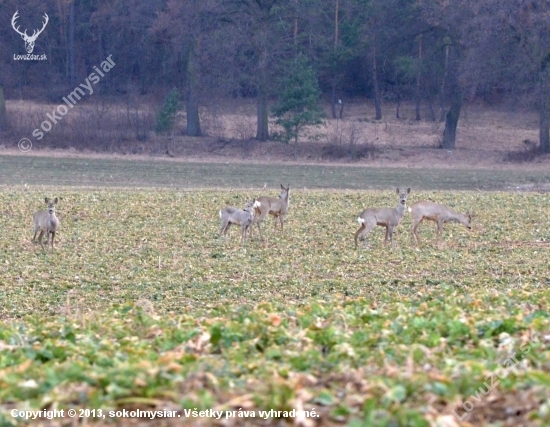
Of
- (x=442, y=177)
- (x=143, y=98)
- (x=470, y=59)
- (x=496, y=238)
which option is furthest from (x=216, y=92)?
(x=496, y=238)

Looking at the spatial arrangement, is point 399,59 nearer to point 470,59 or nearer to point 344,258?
point 470,59

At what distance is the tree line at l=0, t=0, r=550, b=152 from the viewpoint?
144ft

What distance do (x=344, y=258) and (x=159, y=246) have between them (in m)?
3.83

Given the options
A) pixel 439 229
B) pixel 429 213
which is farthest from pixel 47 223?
pixel 439 229

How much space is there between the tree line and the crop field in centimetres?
3116

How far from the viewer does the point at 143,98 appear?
59.3m

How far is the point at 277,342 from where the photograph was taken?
632 cm

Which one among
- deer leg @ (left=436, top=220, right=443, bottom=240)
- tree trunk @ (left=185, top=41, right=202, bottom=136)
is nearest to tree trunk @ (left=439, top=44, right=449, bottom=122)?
tree trunk @ (left=185, top=41, right=202, bottom=136)

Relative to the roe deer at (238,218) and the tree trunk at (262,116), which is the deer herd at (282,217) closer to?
the roe deer at (238,218)

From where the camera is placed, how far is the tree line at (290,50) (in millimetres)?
44031

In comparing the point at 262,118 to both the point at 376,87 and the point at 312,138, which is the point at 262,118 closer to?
the point at 312,138

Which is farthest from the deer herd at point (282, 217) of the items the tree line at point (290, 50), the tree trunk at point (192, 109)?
the tree trunk at point (192, 109)

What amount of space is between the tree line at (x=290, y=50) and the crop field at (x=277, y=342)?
31.2 metres

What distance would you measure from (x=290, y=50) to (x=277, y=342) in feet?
154
